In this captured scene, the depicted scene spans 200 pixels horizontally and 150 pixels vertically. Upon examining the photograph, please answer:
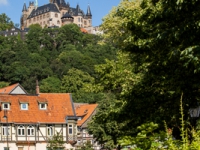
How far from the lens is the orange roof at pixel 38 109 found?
148 ft

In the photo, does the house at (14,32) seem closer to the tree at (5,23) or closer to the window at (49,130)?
the tree at (5,23)

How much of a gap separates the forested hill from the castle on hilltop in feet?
108

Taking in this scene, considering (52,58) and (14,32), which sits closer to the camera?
(52,58)

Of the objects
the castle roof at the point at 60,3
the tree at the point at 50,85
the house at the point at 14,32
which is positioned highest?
the castle roof at the point at 60,3

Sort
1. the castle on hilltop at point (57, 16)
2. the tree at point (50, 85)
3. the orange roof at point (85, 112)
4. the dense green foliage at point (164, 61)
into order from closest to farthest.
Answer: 1. the dense green foliage at point (164, 61)
2. the orange roof at point (85, 112)
3. the tree at point (50, 85)
4. the castle on hilltop at point (57, 16)

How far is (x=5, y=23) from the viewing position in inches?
7141

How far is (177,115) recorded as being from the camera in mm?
13117

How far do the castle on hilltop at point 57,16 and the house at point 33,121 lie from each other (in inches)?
5457

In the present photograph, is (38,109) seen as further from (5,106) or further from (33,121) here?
(5,106)

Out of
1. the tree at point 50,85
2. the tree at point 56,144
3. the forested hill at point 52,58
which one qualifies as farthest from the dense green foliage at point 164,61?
the tree at point 50,85

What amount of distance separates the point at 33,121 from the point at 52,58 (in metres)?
91.4

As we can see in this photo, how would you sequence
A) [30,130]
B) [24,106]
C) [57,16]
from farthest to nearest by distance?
[57,16] → [24,106] → [30,130]

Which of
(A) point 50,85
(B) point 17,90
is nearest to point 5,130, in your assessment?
(B) point 17,90

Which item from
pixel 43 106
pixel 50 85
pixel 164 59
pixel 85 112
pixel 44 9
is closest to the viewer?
pixel 164 59
